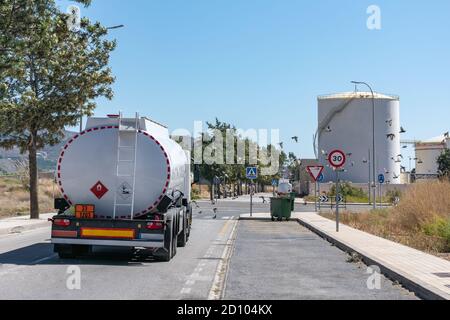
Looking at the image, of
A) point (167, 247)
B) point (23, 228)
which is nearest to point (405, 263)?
point (167, 247)

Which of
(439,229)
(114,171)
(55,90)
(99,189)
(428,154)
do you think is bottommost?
(439,229)

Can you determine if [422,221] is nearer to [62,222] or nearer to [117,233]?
[117,233]

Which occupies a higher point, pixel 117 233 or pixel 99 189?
pixel 99 189

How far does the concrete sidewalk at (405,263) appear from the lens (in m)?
9.40

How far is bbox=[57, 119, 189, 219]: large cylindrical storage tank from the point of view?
13.0 metres

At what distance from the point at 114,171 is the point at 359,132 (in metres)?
79.2

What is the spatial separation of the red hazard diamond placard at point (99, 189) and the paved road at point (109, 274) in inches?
58.0

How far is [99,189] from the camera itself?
13023mm

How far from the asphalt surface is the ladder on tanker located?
8.66 ft

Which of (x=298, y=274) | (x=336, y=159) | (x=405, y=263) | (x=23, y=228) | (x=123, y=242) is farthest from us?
(x=23, y=228)

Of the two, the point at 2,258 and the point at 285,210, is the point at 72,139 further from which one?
the point at 285,210

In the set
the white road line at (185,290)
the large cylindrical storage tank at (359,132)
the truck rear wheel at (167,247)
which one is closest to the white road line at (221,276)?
the white road line at (185,290)
